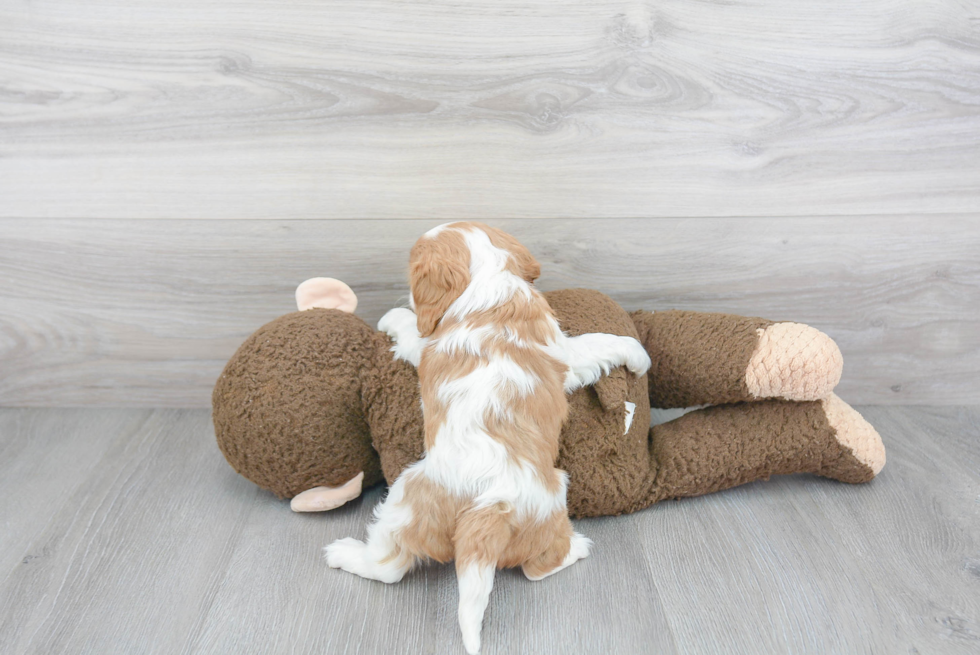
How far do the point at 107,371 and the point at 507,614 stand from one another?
1.23m

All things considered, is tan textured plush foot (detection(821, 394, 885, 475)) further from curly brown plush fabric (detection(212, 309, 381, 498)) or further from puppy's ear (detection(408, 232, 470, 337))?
curly brown plush fabric (detection(212, 309, 381, 498))

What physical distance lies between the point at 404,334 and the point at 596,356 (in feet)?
1.18

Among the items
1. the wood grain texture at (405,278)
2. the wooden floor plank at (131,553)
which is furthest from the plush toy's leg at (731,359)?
the wooden floor plank at (131,553)

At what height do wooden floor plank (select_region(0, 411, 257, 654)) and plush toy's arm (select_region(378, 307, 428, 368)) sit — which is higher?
plush toy's arm (select_region(378, 307, 428, 368))

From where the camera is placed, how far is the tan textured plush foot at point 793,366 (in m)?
1.34

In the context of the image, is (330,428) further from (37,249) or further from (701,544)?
(37,249)

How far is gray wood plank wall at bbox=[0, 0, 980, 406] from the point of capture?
4.90 feet

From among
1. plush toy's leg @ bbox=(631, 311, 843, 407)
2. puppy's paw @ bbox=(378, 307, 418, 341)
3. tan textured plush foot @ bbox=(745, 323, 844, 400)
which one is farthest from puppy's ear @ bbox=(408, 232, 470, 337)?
tan textured plush foot @ bbox=(745, 323, 844, 400)

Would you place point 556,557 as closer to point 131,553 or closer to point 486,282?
point 486,282

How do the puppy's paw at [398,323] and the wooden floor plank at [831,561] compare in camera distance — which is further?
the puppy's paw at [398,323]

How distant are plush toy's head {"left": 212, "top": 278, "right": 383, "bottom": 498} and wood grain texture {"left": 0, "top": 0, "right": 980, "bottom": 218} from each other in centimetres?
36

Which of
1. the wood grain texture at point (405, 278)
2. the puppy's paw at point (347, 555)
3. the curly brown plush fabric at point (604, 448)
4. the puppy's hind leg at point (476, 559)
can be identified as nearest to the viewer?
the puppy's hind leg at point (476, 559)

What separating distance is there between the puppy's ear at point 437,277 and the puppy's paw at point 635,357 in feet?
1.16

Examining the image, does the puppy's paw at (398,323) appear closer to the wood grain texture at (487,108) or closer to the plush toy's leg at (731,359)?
the wood grain texture at (487,108)
